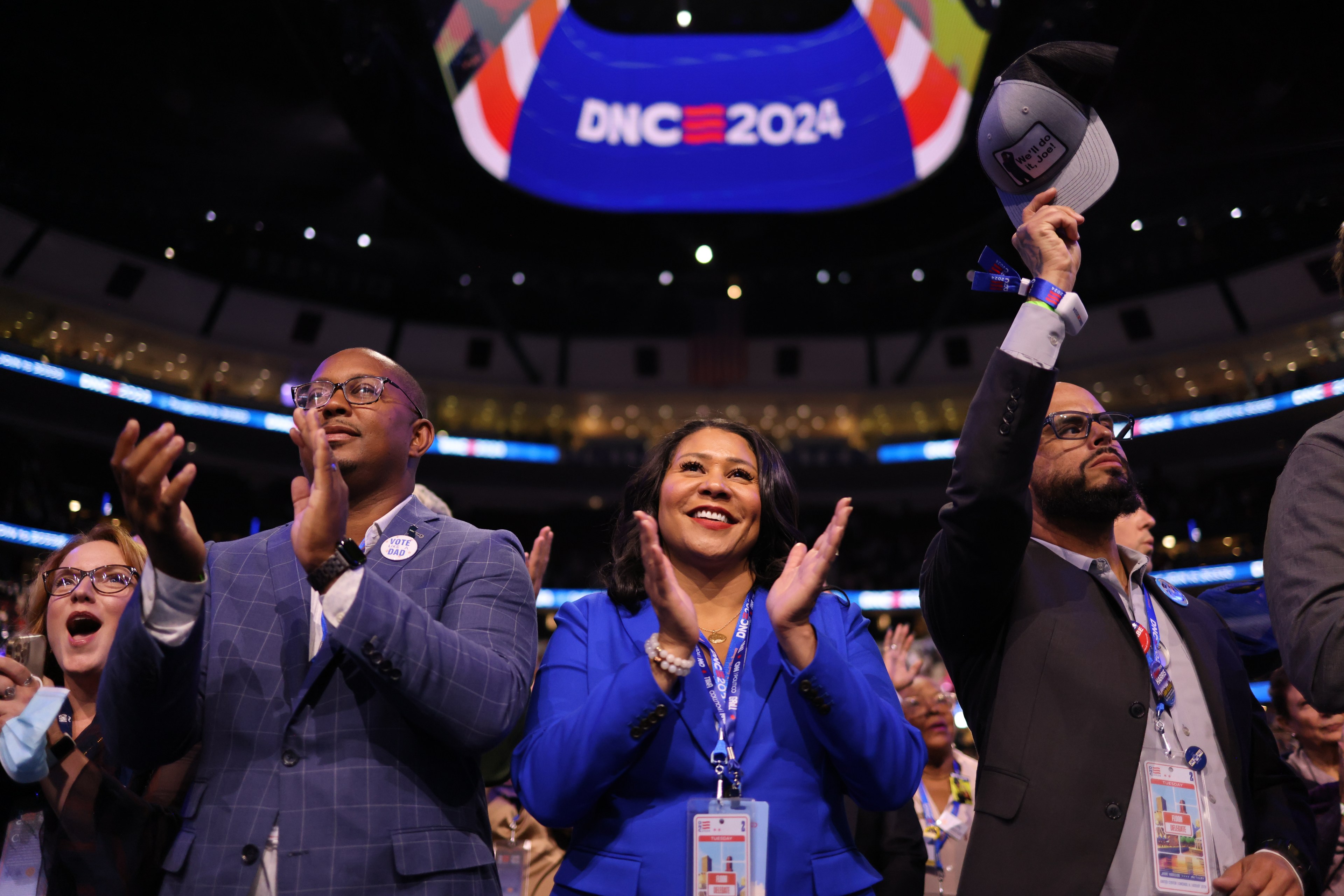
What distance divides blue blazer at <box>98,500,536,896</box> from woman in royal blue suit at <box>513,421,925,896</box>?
0.16 meters

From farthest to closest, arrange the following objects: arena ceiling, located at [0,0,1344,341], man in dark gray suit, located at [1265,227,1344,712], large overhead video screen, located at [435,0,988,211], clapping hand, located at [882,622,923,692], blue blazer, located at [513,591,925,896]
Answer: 1. large overhead video screen, located at [435,0,988,211]
2. arena ceiling, located at [0,0,1344,341]
3. clapping hand, located at [882,622,923,692]
4. blue blazer, located at [513,591,925,896]
5. man in dark gray suit, located at [1265,227,1344,712]

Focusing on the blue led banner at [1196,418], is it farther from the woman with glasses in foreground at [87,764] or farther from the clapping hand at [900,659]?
the woman with glasses in foreground at [87,764]

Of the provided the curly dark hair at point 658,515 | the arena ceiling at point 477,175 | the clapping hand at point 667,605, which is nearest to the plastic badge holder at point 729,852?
the clapping hand at point 667,605

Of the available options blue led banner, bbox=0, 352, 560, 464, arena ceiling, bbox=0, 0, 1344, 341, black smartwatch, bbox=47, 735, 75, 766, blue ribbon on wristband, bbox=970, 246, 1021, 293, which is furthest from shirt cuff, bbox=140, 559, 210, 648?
blue led banner, bbox=0, 352, 560, 464

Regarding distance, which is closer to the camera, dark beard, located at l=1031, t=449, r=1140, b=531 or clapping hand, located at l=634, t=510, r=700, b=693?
clapping hand, located at l=634, t=510, r=700, b=693

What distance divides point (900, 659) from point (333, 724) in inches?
86.4

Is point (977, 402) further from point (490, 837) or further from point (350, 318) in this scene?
point (350, 318)

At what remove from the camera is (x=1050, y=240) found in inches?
83.1

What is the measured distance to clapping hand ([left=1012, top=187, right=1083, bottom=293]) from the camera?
2080 mm

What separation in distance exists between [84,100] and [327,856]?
49.1ft

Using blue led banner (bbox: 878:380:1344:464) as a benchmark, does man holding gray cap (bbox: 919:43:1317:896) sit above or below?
below

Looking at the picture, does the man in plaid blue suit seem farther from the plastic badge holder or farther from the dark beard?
the dark beard

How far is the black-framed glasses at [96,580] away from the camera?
8.79 ft

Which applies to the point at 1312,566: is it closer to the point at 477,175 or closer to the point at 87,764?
the point at 87,764
